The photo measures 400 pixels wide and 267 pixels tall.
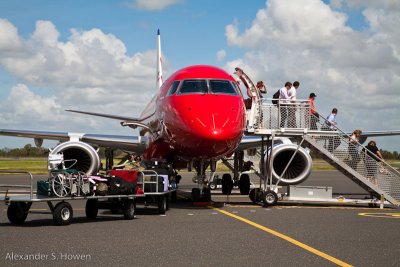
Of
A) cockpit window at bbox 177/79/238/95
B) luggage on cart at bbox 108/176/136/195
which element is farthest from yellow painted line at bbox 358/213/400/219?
luggage on cart at bbox 108/176/136/195

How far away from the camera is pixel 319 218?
13.0 m

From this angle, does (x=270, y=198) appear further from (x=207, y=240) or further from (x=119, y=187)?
(x=207, y=240)

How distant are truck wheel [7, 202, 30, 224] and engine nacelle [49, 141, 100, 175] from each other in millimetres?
7144

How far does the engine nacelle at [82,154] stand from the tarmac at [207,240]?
510cm

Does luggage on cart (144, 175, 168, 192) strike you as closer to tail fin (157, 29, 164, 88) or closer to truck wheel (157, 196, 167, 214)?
truck wheel (157, 196, 167, 214)

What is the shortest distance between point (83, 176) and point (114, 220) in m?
1.35

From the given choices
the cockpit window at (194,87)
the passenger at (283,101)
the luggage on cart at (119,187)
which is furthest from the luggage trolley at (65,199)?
the passenger at (283,101)

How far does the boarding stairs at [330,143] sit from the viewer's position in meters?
17.0

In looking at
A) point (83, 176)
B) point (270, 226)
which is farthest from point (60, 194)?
point (270, 226)

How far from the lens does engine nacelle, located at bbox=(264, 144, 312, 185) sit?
18.4 m

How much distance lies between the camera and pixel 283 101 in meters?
17.9

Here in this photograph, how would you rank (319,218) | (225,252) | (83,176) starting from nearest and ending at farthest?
(225,252), (83,176), (319,218)

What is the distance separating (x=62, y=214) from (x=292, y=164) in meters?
9.74

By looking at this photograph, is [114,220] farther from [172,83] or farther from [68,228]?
[172,83]
